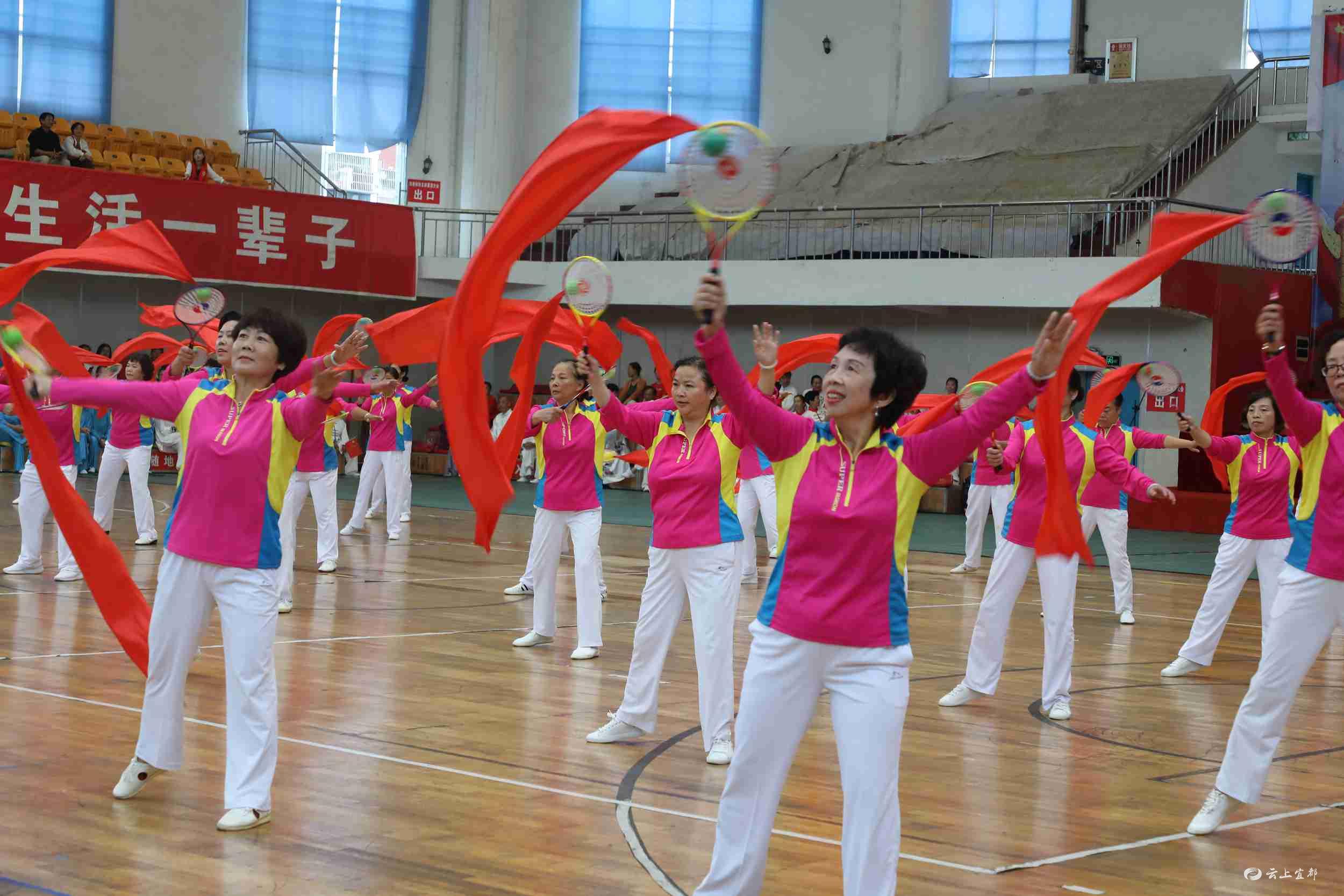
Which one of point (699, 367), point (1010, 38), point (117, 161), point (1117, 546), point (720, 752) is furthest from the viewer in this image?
point (1010, 38)

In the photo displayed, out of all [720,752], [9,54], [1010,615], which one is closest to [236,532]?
[720,752]

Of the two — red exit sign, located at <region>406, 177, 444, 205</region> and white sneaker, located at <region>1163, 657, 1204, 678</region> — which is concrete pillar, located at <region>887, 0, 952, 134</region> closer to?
red exit sign, located at <region>406, 177, 444, 205</region>

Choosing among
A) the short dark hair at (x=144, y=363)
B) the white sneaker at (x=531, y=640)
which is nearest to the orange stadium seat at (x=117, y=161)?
the short dark hair at (x=144, y=363)

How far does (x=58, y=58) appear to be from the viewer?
2616cm

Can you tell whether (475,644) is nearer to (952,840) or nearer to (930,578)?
(952,840)

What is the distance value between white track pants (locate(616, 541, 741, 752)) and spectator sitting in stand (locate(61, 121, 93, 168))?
1876cm

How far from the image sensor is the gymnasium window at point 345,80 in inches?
1121

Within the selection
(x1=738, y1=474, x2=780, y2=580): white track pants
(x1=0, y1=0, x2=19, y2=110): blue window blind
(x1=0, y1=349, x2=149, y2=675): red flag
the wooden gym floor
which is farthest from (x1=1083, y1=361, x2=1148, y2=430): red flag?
(x1=0, y1=0, x2=19, y2=110): blue window blind

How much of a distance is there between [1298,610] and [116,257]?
5.67 metres

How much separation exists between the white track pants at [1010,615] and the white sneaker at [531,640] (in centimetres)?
317

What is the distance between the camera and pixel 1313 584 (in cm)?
605

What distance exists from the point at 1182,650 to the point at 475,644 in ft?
16.4

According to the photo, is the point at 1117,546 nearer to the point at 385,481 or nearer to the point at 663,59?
the point at 385,481

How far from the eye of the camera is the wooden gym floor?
5.38m
